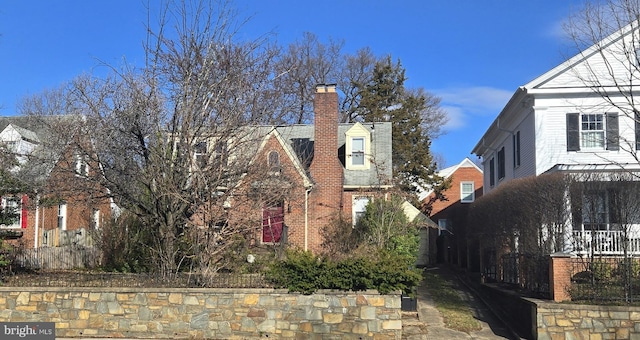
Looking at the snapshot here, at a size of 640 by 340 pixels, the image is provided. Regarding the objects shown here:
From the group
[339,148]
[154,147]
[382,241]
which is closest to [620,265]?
[382,241]

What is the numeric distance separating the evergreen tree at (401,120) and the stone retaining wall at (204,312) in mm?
23082

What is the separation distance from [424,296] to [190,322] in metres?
7.69

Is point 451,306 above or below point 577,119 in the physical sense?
below

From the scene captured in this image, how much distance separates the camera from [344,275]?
37.1 ft

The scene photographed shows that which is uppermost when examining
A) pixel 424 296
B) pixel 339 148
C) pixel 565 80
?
pixel 565 80

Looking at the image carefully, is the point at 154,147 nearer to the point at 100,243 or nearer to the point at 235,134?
the point at 235,134

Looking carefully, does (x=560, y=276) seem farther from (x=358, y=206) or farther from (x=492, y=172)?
(x=492, y=172)

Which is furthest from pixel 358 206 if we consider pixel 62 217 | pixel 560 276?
pixel 62 217

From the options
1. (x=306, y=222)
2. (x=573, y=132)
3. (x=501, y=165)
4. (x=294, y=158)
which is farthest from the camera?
(x=501, y=165)

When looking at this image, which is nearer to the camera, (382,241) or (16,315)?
(16,315)

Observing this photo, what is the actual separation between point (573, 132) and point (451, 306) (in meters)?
9.33

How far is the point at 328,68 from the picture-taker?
137 ft

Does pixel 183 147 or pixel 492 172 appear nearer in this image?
pixel 183 147

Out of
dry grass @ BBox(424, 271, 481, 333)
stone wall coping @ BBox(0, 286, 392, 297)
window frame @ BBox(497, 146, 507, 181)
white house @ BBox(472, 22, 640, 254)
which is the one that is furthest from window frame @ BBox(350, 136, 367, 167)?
stone wall coping @ BBox(0, 286, 392, 297)
